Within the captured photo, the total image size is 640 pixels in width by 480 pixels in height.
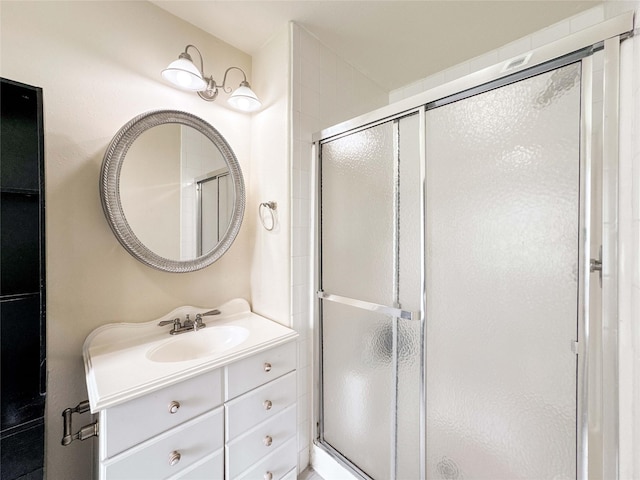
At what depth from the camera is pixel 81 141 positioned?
1.08 meters

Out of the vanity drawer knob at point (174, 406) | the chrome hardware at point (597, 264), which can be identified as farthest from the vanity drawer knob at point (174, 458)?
the chrome hardware at point (597, 264)

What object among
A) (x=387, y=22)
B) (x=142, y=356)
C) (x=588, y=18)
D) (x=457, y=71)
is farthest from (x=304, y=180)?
(x=588, y=18)

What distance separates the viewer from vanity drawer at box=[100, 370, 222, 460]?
792mm

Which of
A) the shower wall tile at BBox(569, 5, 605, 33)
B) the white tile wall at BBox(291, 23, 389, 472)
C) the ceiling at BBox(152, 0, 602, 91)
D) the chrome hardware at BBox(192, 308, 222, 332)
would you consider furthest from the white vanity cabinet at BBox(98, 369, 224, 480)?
the shower wall tile at BBox(569, 5, 605, 33)

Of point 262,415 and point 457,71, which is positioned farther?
point 457,71

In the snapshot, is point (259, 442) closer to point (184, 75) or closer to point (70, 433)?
point (70, 433)

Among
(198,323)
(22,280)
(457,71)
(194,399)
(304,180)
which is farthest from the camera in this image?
(457,71)

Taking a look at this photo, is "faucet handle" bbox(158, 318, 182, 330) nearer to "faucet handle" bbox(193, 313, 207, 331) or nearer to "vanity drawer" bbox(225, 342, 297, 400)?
"faucet handle" bbox(193, 313, 207, 331)

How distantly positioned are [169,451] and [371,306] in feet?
3.10

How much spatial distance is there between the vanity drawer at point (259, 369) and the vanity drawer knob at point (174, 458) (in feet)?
0.72

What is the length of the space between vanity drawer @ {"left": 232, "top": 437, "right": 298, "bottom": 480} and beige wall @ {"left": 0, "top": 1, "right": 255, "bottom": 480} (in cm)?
67

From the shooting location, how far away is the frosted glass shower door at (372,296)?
112cm

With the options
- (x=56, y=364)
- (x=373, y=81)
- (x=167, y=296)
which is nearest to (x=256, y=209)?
(x=167, y=296)

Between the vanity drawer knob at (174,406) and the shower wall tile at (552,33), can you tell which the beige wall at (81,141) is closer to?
the vanity drawer knob at (174,406)
